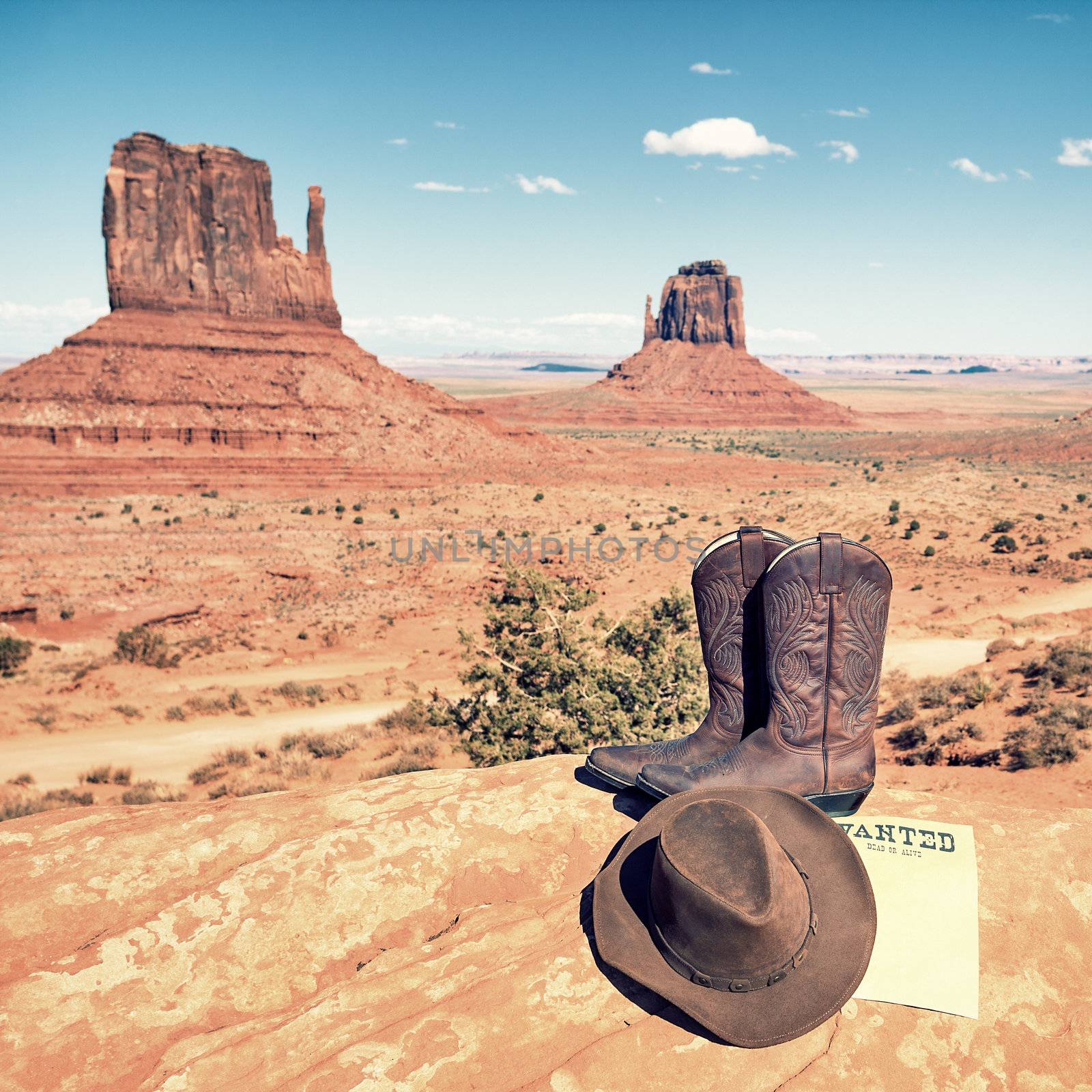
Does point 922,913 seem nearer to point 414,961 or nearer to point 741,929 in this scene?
point 741,929

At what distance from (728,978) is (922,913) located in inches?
40.3

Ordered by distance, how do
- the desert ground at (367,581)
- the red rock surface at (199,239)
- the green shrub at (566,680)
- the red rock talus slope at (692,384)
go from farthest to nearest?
the red rock talus slope at (692,384)
the red rock surface at (199,239)
the desert ground at (367,581)
the green shrub at (566,680)

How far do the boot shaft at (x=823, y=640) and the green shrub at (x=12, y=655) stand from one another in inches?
728

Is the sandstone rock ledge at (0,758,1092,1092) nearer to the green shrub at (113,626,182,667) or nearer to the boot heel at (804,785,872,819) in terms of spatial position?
the boot heel at (804,785,872,819)

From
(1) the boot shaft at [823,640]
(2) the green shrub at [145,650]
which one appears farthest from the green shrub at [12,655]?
(1) the boot shaft at [823,640]

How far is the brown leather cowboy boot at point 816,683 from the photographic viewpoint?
3701 millimetres

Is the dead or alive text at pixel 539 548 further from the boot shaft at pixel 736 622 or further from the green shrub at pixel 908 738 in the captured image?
the boot shaft at pixel 736 622

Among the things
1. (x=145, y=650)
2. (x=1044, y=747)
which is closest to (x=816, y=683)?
(x=1044, y=747)

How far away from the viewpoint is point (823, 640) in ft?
12.3

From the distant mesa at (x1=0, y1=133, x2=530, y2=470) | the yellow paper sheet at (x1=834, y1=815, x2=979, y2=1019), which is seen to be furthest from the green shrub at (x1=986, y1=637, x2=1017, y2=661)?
the distant mesa at (x1=0, y1=133, x2=530, y2=470)

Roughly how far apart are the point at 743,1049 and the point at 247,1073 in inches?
66.9

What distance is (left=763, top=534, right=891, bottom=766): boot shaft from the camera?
12.1ft

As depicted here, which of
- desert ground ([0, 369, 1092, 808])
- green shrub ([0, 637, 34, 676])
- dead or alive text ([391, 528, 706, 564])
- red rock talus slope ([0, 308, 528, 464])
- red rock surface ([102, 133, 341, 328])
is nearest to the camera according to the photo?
desert ground ([0, 369, 1092, 808])

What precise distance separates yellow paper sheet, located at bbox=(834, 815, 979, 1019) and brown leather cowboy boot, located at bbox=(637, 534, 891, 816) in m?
0.26
